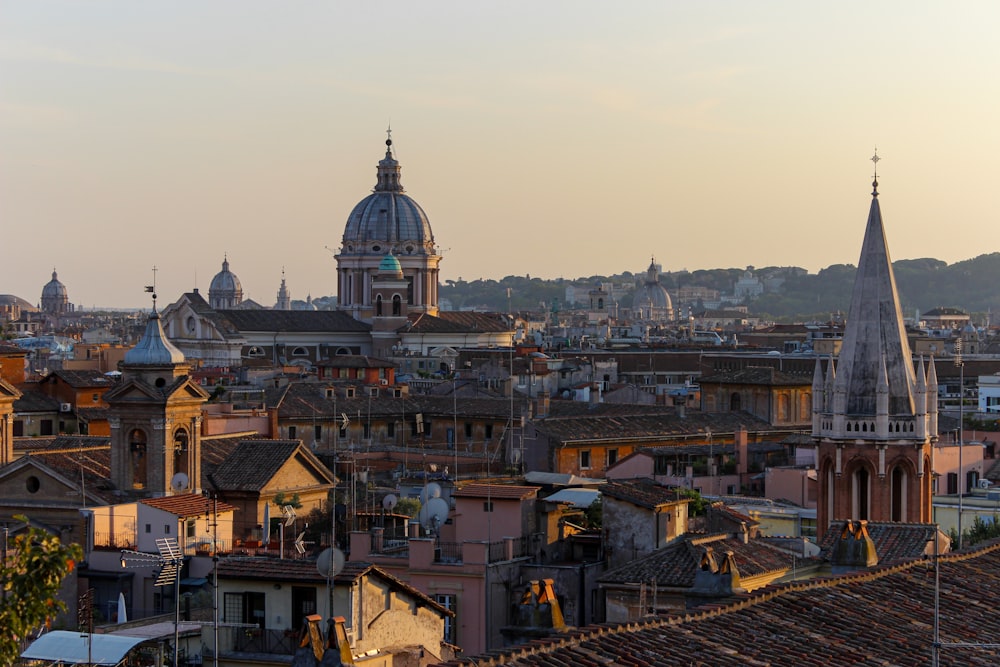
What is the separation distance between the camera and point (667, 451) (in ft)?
128

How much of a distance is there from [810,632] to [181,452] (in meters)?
17.3

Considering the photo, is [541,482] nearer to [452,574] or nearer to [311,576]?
[452,574]

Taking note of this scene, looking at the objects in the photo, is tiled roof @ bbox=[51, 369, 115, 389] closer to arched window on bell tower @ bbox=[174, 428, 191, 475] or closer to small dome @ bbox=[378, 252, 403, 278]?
arched window on bell tower @ bbox=[174, 428, 191, 475]

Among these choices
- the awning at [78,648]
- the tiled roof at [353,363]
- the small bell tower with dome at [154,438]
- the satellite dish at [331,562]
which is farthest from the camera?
the tiled roof at [353,363]

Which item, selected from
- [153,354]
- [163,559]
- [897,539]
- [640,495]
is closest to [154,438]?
[153,354]

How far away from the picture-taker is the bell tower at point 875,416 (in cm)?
3123

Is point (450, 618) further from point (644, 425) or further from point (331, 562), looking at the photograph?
point (644, 425)

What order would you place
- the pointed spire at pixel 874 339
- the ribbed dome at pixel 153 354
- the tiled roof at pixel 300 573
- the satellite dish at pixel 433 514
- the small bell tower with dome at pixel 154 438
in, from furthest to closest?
1. the pointed spire at pixel 874 339
2. the ribbed dome at pixel 153 354
3. the small bell tower with dome at pixel 154 438
4. the satellite dish at pixel 433 514
5. the tiled roof at pixel 300 573

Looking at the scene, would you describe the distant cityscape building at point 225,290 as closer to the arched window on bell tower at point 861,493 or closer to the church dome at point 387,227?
the church dome at point 387,227

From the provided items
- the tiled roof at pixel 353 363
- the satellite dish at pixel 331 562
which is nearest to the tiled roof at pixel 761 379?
the tiled roof at pixel 353 363

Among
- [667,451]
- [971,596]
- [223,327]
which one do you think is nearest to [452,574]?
[971,596]

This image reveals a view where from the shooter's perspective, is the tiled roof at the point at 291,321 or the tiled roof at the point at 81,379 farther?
the tiled roof at the point at 291,321

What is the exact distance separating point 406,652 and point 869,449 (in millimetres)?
16707

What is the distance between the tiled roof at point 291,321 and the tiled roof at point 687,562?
230 ft
